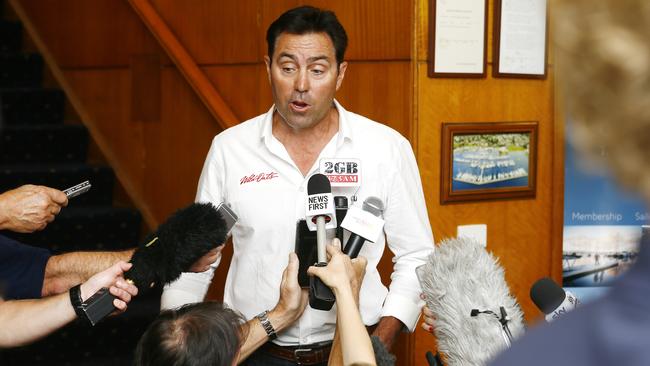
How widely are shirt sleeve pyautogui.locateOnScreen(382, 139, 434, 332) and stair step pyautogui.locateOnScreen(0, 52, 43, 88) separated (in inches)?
152

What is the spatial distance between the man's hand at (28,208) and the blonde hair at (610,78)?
207cm

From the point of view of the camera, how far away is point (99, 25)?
5.43 meters

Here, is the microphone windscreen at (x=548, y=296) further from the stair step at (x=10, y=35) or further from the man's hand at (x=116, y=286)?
the stair step at (x=10, y=35)

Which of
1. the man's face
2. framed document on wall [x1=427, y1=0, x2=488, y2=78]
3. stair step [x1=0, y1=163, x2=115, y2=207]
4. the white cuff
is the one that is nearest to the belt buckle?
the white cuff

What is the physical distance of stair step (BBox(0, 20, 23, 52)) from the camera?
19.4 ft

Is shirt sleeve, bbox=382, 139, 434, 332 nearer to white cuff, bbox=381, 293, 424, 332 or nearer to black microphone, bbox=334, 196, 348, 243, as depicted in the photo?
white cuff, bbox=381, 293, 424, 332

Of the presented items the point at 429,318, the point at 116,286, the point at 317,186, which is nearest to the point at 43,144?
the point at 116,286

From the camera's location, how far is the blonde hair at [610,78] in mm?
534

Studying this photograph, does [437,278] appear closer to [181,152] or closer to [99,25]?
[181,152]

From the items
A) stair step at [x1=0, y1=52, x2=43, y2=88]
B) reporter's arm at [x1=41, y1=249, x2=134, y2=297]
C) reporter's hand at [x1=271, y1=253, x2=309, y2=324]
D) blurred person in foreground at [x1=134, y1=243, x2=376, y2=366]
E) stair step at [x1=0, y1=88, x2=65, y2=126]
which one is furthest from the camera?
stair step at [x1=0, y1=52, x2=43, y2=88]

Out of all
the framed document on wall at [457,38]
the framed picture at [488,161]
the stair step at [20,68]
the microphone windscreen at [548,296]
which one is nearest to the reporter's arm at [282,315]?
the microphone windscreen at [548,296]

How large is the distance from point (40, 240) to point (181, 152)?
92 centimetres

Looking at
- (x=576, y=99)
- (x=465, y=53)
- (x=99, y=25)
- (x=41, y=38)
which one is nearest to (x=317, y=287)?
(x=576, y=99)

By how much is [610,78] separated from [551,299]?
1037 mm
